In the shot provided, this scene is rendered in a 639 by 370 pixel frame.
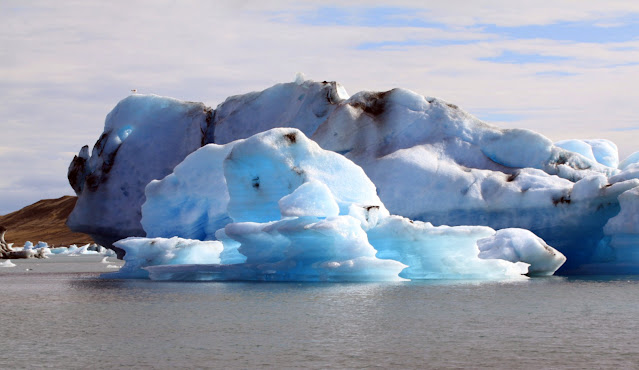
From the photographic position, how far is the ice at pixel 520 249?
21.9 m

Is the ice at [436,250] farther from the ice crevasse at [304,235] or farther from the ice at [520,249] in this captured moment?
the ice at [520,249]

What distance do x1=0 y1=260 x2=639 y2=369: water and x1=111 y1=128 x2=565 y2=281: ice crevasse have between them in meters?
0.89

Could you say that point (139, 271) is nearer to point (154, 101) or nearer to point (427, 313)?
point (154, 101)

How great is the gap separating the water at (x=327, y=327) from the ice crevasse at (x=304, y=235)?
2.91ft

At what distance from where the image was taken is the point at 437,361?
32.1 feet

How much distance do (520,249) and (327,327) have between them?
10.6 m

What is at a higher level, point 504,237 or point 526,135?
point 526,135

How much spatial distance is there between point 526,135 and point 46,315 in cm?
1582

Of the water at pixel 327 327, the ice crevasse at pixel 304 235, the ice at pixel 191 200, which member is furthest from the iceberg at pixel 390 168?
the water at pixel 327 327

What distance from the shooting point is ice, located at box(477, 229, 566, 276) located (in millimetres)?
21859

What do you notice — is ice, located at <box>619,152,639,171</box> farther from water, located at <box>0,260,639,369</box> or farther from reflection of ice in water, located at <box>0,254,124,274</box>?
reflection of ice in water, located at <box>0,254,124,274</box>

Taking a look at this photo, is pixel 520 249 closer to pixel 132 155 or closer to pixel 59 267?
pixel 132 155

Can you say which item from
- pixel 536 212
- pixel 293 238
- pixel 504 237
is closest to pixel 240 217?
pixel 293 238

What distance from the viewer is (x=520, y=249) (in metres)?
22.0
